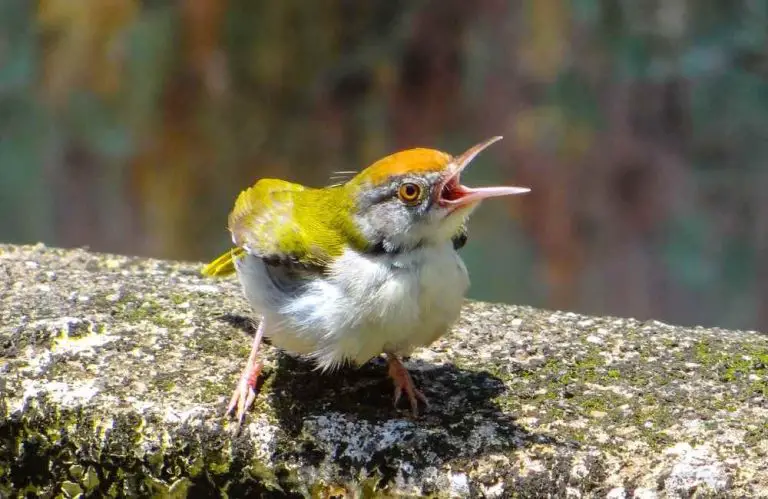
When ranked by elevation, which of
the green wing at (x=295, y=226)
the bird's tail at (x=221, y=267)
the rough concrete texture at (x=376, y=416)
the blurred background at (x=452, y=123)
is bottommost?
the rough concrete texture at (x=376, y=416)

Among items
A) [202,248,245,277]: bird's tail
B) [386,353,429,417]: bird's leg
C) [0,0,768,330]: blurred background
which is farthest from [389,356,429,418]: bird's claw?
[0,0,768,330]: blurred background

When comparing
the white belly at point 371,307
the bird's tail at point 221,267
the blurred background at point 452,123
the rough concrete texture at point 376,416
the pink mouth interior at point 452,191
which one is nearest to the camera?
the rough concrete texture at point 376,416

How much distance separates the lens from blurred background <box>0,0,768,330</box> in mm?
5699

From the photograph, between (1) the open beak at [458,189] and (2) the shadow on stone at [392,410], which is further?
(1) the open beak at [458,189]

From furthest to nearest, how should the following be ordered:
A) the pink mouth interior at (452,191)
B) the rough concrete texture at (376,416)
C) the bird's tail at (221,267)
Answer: the bird's tail at (221,267) < the pink mouth interior at (452,191) < the rough concrete texture at (376,416)

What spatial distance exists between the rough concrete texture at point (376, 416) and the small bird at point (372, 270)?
12cm

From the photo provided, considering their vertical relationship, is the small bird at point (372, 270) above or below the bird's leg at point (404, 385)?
above

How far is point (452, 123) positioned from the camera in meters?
6.02

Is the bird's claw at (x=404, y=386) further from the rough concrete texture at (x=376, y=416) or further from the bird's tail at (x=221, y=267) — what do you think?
the bird's tail at (x=221, y=267)

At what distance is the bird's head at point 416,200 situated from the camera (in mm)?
2613

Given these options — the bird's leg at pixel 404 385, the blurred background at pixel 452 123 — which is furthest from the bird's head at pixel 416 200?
the blurred background at pixel 452 123

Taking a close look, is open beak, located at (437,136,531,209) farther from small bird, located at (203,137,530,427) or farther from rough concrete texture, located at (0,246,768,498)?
rough concrete texture, located at (0,246,768,498)

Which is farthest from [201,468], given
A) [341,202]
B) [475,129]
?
[475,129]

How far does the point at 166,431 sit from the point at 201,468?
132mm
